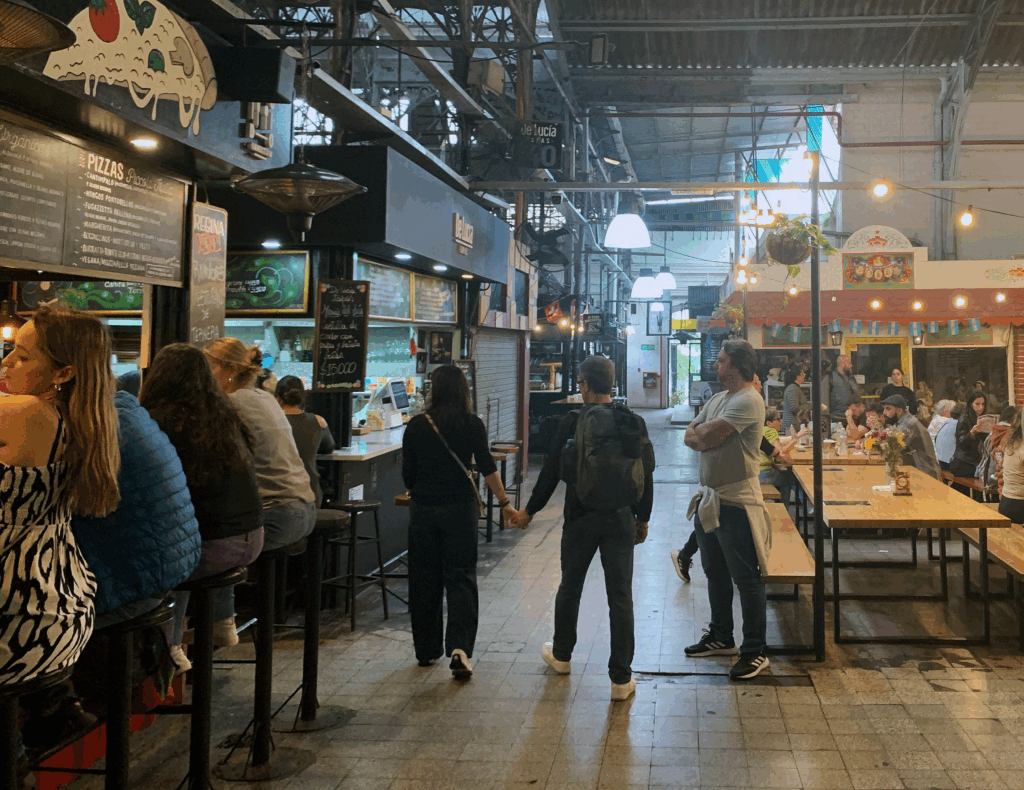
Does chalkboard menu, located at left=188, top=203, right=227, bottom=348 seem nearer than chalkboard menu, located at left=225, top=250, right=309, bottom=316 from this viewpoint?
Answer: Yes

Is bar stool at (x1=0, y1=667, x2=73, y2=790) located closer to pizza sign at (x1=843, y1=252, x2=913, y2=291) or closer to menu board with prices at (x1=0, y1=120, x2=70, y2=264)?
menu board with prices at (x1=0, y1=120, x2=70, y2=264)

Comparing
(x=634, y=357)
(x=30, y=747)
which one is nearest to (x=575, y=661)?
(x=30, y=747)

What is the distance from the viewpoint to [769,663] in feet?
17.8

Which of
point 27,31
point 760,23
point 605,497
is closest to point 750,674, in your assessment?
point 605,497

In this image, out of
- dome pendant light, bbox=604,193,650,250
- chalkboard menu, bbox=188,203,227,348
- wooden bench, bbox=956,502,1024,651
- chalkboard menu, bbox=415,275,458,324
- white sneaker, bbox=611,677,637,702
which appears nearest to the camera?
white sneaker, bbox=611,677,637,702

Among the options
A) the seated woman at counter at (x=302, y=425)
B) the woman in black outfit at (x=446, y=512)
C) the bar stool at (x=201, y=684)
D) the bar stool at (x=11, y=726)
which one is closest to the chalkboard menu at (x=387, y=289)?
the seated woman at counter at (x=302, y=425)

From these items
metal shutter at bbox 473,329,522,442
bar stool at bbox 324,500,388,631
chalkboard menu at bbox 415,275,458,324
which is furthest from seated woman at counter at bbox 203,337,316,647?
metal shutter at bbox 473,329,522,442

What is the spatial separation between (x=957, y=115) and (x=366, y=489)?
1330 cm

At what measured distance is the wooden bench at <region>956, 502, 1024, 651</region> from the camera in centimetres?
566

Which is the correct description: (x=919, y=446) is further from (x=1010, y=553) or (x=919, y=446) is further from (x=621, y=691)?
(x=621, y=691)

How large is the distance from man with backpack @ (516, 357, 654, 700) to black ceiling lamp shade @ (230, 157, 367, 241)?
5.78 ft

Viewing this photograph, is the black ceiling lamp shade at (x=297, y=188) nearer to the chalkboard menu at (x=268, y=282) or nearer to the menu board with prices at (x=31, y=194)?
the menu board with prices at (x=31, y=194)

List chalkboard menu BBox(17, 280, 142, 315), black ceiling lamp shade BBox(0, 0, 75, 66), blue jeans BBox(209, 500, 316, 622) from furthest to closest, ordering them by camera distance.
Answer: chalkboard menu BBox(17, 280, 142, 315) < blue jeans BBox(209, 500, 316, 622) < black ceiling lamp shade BBox(0, 0, 75, 66)

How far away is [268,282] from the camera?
778 cm
